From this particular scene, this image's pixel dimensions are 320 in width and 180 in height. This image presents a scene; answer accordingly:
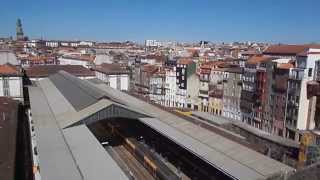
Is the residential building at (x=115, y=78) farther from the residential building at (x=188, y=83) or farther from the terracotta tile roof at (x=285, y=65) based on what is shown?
the terracotta tile roof at (x=285, y=65)

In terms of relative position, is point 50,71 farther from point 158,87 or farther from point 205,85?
point 205,85

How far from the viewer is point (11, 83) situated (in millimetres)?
63469

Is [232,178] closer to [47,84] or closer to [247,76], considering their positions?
[247,76]

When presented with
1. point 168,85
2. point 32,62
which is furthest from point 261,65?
point 32,62

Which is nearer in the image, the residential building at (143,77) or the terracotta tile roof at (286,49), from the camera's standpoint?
the terracotta tile roof at (286,49)

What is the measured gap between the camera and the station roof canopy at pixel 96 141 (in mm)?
24219

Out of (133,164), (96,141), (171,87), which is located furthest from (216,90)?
(96,141)

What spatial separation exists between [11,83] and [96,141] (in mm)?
41665

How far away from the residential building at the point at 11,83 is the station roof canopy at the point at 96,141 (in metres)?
17.7

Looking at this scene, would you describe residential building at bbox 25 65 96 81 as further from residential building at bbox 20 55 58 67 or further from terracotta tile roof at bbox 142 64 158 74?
residential building at bbox 20 55 58 67

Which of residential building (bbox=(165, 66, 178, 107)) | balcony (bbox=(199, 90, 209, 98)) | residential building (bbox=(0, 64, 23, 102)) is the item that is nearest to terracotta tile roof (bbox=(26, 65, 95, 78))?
residential building (bbox=(0, 64, 23, 102))

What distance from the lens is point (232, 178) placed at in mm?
24109

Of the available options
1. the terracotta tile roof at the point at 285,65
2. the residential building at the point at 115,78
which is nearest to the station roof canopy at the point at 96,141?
the terracotta tile roof at the point at 285,65

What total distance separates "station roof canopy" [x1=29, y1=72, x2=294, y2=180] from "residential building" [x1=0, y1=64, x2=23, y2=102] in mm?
17702
